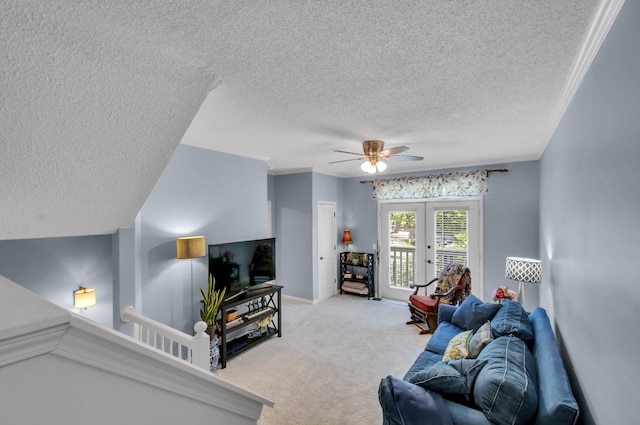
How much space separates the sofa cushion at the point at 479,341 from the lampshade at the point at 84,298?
3567mm

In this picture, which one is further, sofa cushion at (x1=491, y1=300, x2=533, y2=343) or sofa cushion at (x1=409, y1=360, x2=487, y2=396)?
sofa cushion at (x1=491, y1=300, x2=533, y2=343)

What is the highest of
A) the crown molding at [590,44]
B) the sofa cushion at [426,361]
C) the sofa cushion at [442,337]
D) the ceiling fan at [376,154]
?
the crown molding at [590,44]

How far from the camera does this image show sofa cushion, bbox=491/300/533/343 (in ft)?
7.71

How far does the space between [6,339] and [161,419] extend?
52 cm

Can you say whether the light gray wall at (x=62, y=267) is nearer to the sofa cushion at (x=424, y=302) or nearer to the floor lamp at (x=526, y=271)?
the sofa cushion at (x=424, y=302)

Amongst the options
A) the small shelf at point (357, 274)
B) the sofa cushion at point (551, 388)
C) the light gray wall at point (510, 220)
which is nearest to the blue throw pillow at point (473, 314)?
the sofa cushion at point (551, 388)

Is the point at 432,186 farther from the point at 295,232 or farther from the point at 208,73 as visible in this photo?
the point at 208,73

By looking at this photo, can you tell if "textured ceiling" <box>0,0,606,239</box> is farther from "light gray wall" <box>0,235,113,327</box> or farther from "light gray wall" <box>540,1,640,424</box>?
"light gray wall" <box>0,235,113,327</box>

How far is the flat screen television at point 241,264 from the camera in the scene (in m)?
3.42

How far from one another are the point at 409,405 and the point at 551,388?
73cm

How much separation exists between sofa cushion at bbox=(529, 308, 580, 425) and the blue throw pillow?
850 millimetres

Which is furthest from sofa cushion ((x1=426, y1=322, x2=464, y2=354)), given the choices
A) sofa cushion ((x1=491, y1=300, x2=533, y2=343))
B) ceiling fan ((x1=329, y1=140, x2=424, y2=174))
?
ceiling fan ((x1=329, y1=140, x2=424, y2=174))

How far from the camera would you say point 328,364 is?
3354 millimetres

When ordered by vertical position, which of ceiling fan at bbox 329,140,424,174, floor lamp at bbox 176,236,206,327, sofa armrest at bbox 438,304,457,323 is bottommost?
sofa armrest at bbox 438,304,457,323
